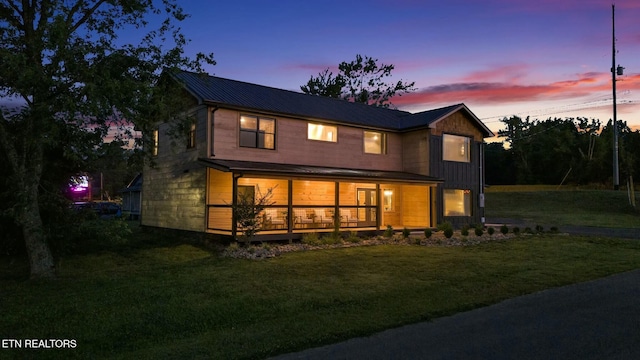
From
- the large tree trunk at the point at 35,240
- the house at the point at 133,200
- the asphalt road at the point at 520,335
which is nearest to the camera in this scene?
the asphalt road at the point at 520,335

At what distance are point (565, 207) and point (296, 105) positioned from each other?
1139 inches

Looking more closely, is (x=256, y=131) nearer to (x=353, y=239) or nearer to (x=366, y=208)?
(x=353, y=239)

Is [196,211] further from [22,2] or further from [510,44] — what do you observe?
[510,44]

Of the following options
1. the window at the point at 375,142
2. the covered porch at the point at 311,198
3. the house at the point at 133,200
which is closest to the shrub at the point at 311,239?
the covered porch at the point at 311,198

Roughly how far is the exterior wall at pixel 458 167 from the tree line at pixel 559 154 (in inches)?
1087

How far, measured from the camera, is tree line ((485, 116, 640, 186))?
53.1 meters

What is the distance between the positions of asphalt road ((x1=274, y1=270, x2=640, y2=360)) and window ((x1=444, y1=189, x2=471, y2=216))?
46.9 ft

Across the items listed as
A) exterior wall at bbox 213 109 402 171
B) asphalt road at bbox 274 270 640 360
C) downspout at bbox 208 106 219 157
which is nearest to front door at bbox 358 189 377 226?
exterior wall at bbox 213 109 402 171

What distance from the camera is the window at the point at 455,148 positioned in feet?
74.1

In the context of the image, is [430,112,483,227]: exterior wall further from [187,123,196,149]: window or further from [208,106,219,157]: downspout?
[187,123,196,149]: window

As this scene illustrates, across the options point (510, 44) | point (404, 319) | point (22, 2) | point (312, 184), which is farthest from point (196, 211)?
point (510, 44)

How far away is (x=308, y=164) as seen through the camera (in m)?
19.3

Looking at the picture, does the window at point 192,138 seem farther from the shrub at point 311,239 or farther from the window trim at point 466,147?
the window trim at point 466,147

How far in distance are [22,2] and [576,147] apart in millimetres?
65544
